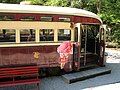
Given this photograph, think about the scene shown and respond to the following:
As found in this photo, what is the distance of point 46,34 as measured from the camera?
11.7m

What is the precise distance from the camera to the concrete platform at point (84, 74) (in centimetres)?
1139

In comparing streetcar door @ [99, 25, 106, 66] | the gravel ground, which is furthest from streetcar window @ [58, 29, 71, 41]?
streetcar door @ [99, 25, 106, 66]

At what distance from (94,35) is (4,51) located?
5.08 metres

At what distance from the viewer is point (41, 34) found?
11.6m

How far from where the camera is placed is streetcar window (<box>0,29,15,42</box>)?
35.6 feet

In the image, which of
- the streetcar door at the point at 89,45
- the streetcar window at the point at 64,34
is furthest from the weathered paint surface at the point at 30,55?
the streetcar door at the point at 89,45

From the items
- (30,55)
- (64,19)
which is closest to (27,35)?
(30,55)

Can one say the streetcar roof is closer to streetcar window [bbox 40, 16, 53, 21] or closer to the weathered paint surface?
streetcar window [bbox 40, 16, 53, 21]

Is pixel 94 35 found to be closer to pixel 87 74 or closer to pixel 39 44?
pixel 87 74

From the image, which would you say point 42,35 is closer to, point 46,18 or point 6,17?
point 46,18

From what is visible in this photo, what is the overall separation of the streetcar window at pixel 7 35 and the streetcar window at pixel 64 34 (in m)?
2.12

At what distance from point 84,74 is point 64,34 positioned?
1.98m

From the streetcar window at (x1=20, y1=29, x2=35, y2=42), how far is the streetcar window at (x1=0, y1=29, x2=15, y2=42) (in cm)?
37

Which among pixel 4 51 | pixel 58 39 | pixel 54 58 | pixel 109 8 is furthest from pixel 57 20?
pixel 109 8
